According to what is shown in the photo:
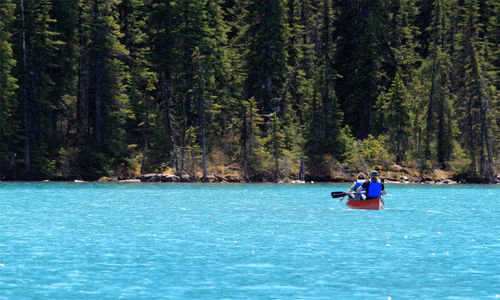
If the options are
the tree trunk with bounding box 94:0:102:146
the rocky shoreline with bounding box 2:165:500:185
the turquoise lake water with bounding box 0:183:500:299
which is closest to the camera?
the turquoise lake water with bounding box 0:183:500:299

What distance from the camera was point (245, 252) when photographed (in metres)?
18.9

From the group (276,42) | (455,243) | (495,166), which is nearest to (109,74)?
(276,42)

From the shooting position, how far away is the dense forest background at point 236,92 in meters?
61.2

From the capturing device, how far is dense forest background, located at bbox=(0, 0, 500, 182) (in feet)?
201

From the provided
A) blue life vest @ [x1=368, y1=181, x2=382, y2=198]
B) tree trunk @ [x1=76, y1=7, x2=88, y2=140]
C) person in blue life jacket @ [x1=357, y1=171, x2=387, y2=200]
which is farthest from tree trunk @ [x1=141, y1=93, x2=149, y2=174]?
blue life vest @ [x1=368, y1=181, x2=382, y2=198]

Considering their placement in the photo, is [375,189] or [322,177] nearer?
[375,189]

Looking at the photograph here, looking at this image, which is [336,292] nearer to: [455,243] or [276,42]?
[455,243]

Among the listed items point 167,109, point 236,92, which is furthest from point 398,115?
point 167,109

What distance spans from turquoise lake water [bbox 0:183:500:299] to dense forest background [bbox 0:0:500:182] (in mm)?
28082

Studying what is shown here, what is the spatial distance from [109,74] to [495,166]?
37596 mm

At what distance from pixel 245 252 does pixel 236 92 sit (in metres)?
53.2

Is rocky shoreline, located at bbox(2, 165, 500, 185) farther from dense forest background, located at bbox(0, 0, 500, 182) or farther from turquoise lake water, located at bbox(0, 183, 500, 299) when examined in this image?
turquoise lake water, located at bbox(0, 183, 500, 299)

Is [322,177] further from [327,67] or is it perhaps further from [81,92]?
A: [81,92]

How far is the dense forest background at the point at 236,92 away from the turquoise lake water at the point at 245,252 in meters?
28.1
